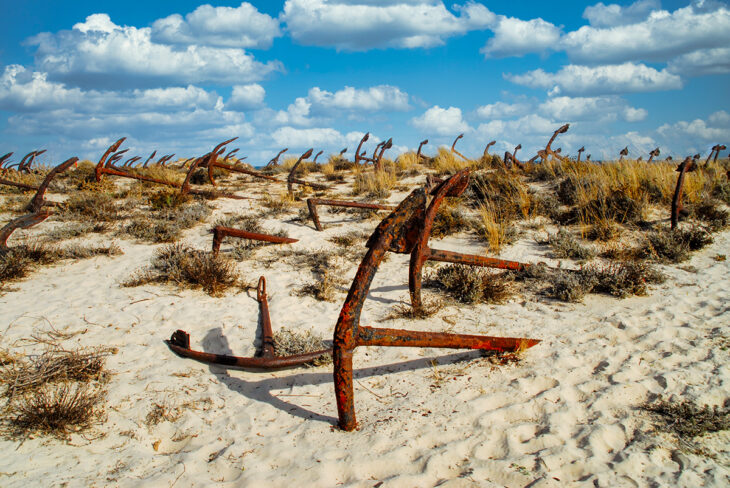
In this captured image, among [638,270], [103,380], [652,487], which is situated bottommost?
[652,487]

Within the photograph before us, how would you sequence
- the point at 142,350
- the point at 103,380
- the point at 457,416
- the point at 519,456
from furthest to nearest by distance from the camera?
1. the point at 142,350
2. the point at 103,380
3. the point at 457,416
4. the point at 519,456

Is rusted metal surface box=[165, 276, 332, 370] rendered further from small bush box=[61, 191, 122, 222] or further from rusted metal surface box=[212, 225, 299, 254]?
small bush box=[61, 191, 122, 222]

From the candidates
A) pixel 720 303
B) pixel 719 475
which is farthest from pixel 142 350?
pixel 720 303

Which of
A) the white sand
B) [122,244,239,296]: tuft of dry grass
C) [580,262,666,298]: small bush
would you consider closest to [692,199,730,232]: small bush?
the white sand

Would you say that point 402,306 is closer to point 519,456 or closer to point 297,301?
point 297,301

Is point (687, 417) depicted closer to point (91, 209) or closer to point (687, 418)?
point (687, 418)

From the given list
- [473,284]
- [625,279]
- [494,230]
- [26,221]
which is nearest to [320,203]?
[494,230]

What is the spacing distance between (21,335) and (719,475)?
5717 mm

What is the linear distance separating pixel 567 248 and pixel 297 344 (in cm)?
449

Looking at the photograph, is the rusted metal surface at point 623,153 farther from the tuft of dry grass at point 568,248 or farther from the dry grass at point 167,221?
the dry grass at point 167,221

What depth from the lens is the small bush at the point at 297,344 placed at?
3826 mm

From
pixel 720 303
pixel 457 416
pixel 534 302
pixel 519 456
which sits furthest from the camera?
pixel 534 302

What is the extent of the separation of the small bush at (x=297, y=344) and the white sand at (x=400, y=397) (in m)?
0.25

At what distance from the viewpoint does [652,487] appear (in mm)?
2074
